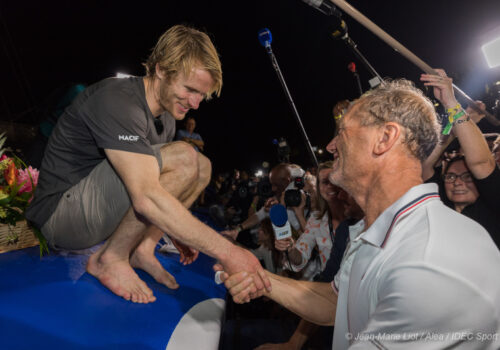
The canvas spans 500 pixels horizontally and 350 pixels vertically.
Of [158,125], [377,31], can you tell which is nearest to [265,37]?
[377,31]

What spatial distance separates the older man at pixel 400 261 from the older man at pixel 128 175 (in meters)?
0.55

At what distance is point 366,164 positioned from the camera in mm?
1197

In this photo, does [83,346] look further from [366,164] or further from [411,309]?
[366,164]

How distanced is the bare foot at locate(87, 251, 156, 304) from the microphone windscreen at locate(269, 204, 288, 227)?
0.98 m

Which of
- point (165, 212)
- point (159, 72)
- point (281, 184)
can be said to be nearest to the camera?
point (165, 212)

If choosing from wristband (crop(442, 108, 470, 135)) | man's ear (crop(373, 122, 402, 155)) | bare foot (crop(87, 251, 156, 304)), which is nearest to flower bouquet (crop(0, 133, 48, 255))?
bare foot (crop(87, 251, 156, 304))

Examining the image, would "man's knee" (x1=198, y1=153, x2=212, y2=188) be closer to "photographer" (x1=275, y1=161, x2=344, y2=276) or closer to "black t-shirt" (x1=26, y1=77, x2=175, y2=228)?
"black t-shirt" (x1=26, y1=77, x2=175, y2=228)

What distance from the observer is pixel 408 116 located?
3.84 feet

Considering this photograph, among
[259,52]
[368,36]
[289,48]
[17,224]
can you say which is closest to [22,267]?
[17,224]

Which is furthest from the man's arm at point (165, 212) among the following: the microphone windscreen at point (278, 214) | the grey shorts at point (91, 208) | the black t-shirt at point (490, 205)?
the black t-shirt at point (490, 205)

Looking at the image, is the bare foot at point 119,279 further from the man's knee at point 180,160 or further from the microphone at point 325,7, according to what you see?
the microphone at point 325,7

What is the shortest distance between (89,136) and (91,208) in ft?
1.39

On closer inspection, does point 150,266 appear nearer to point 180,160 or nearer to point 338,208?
point 180,160

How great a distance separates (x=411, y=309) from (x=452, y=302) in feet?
0.30
